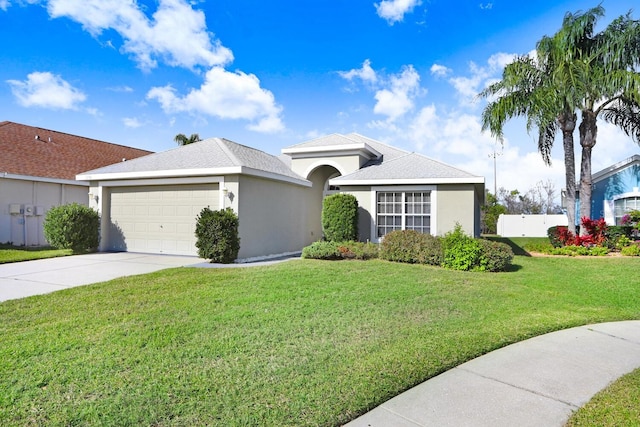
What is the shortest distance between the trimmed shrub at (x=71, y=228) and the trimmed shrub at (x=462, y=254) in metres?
12.4

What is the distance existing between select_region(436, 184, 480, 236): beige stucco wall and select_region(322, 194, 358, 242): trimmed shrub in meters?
3.09

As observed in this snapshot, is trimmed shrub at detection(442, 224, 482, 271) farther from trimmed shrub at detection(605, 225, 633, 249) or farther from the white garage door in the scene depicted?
trimmed shrub at detection(605, 225, 633, 249)

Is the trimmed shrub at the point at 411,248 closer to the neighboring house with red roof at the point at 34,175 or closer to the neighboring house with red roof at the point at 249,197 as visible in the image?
the neighboring house with red roof at the point at 249,197

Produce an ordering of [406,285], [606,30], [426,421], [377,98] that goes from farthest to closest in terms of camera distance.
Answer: [377,98], [606,30], [406,285], [426,421]

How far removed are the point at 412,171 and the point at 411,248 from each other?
400 centimetres

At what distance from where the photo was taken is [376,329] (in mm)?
5172

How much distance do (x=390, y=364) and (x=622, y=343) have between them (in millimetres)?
3434

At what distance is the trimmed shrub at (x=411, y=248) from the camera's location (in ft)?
36.1

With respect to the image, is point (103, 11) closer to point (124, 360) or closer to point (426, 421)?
point (124, 360)

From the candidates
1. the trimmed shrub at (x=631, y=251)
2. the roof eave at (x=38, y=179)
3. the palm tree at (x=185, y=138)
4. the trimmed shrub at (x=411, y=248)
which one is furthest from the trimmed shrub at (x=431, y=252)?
the palm tree at (x=185, y=138)

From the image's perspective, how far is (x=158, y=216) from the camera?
43.9 feet

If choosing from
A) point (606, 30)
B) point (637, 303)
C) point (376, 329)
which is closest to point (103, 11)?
point (376, 329)

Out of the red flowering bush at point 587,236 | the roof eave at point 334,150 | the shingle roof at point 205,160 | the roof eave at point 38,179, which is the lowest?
the red flowering bush at point 587,236

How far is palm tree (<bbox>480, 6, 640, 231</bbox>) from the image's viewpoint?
554 inches
